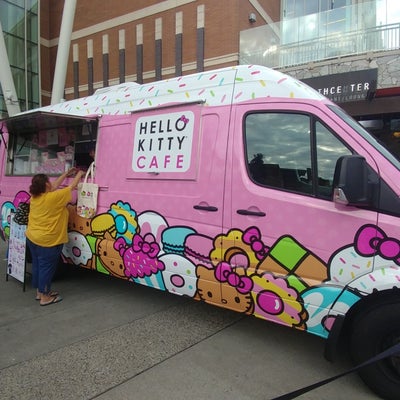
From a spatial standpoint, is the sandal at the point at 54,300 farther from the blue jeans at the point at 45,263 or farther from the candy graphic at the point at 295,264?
the candy graphic at the point at 295,264

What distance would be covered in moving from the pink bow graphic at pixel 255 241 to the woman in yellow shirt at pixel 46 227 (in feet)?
7.73

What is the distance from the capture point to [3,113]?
2502 cm

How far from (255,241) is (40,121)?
3.63 m

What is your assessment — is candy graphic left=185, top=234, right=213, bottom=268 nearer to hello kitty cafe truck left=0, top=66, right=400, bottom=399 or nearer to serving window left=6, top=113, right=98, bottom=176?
hello kitty cafe truck left=0, top=66, right=400, bottom=399

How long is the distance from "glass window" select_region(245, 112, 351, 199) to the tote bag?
2.18 metres

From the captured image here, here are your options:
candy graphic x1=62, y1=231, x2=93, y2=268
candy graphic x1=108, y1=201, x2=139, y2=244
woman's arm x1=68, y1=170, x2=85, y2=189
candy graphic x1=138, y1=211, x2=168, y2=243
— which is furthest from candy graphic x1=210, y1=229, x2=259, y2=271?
woman's arm x1=68, y1=170, x2=85, y2=189

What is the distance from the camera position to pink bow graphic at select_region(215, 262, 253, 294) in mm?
3551

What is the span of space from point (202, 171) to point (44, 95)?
28.6m

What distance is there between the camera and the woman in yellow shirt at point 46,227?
4730mm

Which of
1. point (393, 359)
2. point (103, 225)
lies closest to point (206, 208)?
point (103, 225)

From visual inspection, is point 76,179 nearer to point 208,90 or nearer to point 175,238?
point 175,238

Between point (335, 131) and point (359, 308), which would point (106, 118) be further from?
point (359, 308)

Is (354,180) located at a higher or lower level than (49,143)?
lower

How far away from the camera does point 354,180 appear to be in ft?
9.02
